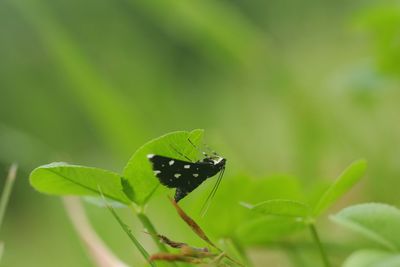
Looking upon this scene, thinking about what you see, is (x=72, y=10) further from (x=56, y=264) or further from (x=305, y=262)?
(x=305, y=262)

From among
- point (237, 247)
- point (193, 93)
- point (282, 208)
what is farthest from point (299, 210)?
point (193, 93)

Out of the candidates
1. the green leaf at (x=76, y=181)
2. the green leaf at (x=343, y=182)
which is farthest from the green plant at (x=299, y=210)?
the green leaf at (x=76, y=181)

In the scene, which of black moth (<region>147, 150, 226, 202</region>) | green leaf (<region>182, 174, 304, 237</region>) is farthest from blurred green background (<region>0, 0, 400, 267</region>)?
black moth (<region>147, 150, 226, 202</region>)

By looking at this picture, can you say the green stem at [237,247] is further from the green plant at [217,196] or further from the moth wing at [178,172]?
the moth wing at [178,172]

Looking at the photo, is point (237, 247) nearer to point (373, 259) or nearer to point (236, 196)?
point (236, 196)

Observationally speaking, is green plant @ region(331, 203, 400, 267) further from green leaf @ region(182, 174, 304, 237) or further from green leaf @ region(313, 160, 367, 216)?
green leaf @ region(182, 174, 304, 237)

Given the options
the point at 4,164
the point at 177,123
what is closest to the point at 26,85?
the point at 4,164
